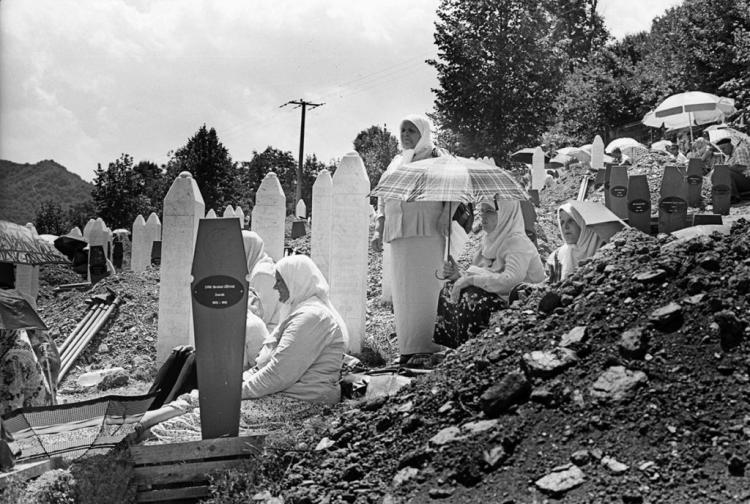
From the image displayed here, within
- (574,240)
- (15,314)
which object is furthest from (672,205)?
(15,314)

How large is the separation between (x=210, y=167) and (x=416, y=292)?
46.8 meters

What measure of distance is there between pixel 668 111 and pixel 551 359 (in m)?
18.7

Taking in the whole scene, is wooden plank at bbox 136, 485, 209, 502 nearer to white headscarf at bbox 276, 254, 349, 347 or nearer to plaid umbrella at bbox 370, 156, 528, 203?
white headscarf at bbox 276, 254, 349, 347

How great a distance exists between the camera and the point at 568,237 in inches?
290

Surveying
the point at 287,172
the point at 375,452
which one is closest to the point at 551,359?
the point at 375,452

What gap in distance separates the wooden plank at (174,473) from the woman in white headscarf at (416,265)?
2906mm

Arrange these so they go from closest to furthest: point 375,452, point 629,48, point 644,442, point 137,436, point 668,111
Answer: point 644,442
point 375,452
point 137,436
point 668,111
point 629,48

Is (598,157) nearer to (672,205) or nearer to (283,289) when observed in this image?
(672,205)

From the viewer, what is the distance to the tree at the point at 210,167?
51844 millimetres

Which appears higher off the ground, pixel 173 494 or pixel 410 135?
pixel 410 135

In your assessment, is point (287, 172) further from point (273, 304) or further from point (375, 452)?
point (375, 452)

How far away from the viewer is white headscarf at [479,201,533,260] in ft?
23.6

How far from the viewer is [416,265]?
24.8 feet

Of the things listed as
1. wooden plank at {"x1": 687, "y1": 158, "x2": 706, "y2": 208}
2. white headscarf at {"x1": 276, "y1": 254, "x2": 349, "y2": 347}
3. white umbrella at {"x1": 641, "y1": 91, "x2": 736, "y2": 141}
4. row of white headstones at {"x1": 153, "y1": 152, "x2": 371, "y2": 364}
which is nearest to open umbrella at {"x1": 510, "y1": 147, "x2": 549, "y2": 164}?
white umbrella at {"x1": 641, "y1": 91, "x2": 736, "y2": 141}
